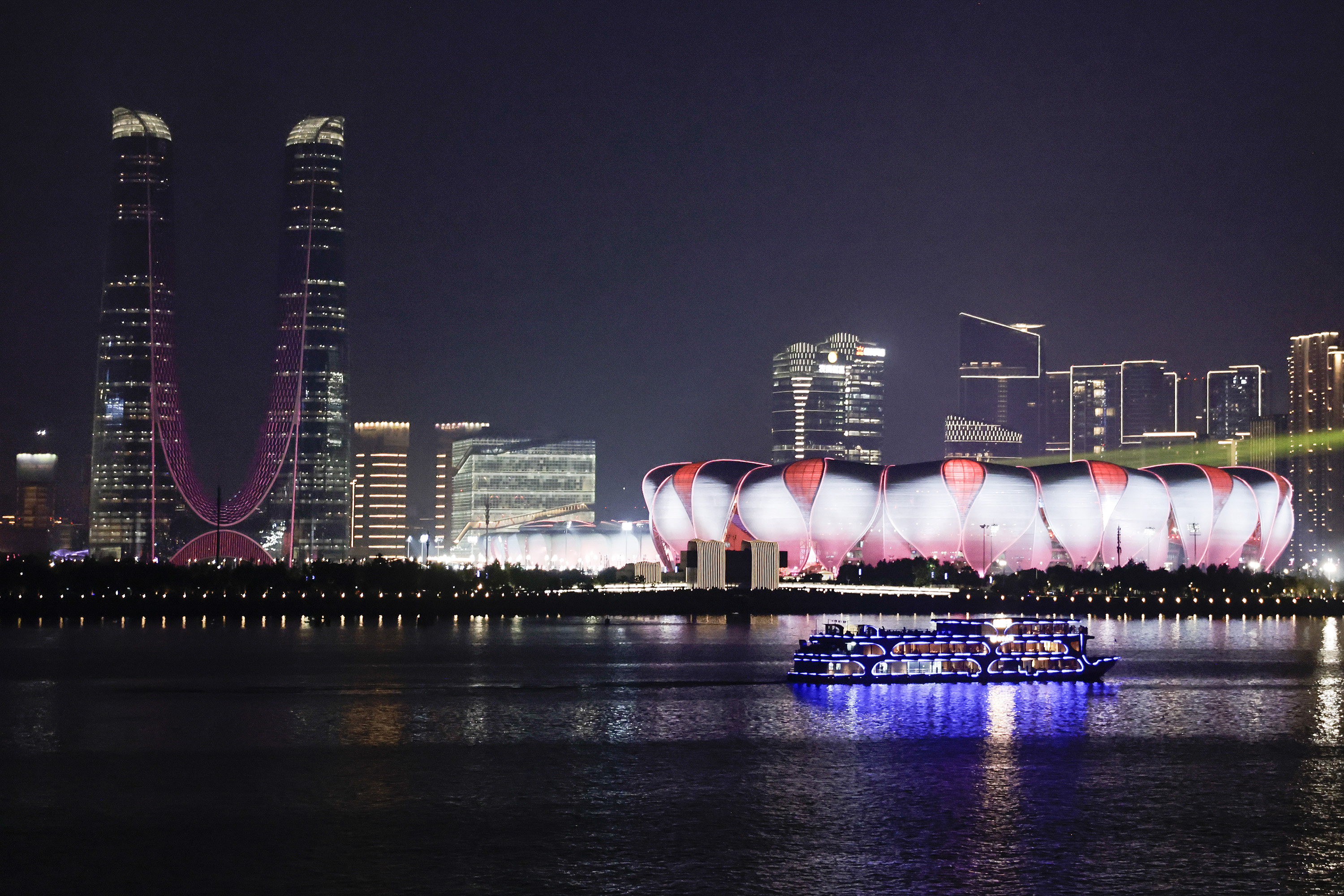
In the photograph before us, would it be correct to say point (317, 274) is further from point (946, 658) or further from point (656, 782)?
point (656, 782)

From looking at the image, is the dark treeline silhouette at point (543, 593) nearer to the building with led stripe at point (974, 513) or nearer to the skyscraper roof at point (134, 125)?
the building with led stripe at point (974, 513)

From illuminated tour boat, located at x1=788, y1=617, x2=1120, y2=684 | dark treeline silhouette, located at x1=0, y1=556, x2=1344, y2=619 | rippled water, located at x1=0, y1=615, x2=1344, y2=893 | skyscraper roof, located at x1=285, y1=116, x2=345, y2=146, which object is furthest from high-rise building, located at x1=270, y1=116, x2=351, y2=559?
illuminated tour boat, located at x1=788, y1=617, x2=1120, y2=684

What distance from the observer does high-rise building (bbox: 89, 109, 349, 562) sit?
12788 centimetres

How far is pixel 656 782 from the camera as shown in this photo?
27891 mm

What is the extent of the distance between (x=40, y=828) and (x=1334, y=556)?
18948 cm

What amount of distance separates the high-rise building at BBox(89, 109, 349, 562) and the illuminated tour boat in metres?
85.9

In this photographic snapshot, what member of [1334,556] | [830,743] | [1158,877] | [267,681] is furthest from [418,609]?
[1334,556]

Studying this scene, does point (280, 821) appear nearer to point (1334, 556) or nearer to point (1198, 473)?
point (1198, 473)

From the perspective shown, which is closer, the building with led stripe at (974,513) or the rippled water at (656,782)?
the rippled water at (656,782)

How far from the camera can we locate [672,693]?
43.3 metres

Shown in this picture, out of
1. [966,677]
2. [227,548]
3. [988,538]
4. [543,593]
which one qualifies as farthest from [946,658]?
[227,548]

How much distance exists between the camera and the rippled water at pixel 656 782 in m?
20.5

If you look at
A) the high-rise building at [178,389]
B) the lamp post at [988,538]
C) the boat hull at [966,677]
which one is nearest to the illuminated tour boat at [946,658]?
the boat hull at [966,677]

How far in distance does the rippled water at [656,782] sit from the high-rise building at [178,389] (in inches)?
3201
